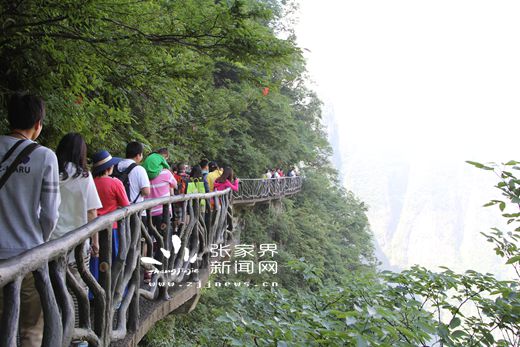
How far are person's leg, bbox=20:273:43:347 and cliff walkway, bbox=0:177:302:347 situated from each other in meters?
0.16

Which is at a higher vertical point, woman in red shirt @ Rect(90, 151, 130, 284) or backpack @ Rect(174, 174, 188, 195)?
woman in red shirt @ Rect(90, 151, 130, 284)

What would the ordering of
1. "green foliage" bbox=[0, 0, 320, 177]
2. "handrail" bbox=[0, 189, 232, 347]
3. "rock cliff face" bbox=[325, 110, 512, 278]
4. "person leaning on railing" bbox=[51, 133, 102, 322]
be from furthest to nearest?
"rock cliff face" bbox=[325, 110, 512, 278]
"green foliage" bbox=[0, 0, 320, 177]
"person leaning on railing" bbox=[51, 133, 102, 322]
"handrail" bbox=[0, 189, 232, 347]

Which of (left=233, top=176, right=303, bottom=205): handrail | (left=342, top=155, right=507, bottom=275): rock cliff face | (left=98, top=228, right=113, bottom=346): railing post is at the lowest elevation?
(left=342, top=155, right=507, bottom=275): rock cliff face

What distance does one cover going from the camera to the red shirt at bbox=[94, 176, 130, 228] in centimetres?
333

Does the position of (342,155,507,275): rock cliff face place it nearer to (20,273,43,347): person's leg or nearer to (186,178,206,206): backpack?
(186,178,206,206): backpack

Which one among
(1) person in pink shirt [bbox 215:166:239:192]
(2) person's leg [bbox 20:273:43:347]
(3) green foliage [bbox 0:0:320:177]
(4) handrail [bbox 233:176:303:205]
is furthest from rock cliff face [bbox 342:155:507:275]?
(2) person's leg [bbox 20:273:43:347]

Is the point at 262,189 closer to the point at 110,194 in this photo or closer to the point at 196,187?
the point at 196,187

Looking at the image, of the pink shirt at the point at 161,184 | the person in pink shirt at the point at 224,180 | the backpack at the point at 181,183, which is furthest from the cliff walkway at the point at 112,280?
the person in pink shirt at the point at 224,180

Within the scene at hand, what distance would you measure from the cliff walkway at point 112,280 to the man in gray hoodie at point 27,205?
185mm

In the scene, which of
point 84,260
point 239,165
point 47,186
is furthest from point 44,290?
point 239,165

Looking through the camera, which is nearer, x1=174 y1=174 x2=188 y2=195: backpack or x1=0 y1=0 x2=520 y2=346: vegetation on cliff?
x1=0 y1=0 x2=520 y2=346: vegetation on cliff

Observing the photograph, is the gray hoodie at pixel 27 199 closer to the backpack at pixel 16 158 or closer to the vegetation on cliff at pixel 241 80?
the backpack at pixel 16 158

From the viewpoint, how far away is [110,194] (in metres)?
3.33

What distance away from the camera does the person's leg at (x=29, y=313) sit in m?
1.99
